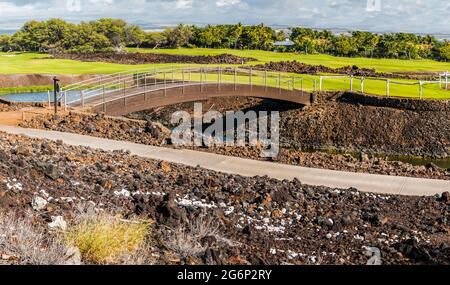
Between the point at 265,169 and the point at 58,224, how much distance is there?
10.2 m

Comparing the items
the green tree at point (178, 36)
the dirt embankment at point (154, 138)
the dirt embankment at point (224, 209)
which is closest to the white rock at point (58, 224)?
the dirt embankment at point (224, 209)

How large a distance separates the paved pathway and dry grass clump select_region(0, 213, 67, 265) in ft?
31.0

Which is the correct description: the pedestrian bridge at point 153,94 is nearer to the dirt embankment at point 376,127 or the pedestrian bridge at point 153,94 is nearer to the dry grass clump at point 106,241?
the dirt embankment at point 376,127

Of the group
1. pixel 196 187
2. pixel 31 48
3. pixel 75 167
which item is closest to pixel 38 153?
pixel 75 167

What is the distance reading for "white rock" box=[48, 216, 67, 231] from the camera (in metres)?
10.8

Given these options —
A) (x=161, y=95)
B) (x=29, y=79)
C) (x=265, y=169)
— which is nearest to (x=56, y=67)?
(x=29, y=79)

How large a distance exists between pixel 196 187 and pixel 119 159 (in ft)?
11.4

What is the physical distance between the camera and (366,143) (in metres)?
38.2

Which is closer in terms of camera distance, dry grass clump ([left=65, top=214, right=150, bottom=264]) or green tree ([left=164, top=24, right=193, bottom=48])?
dry grass clump ([left=65, top=214, right=150, bottom=264])

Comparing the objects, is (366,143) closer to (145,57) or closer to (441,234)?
(441,234)

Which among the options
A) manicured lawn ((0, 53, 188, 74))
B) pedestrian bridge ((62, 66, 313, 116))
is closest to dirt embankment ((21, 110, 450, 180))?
pedestrian bridge ((62, 66, 313, 116))

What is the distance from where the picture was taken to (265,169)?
20219 millimetres

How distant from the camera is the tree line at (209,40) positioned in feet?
307

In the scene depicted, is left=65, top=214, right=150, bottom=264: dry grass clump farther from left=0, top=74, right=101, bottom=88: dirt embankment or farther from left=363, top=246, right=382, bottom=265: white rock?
left=0, top=74, right=101, bottom=88: dirt embankment
